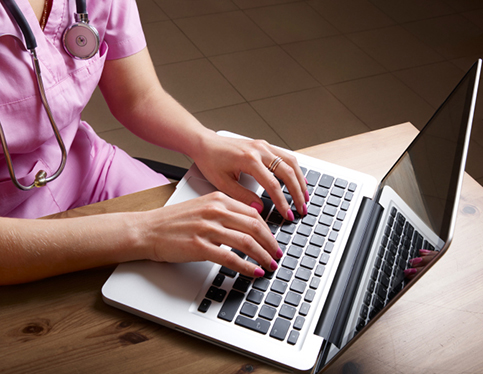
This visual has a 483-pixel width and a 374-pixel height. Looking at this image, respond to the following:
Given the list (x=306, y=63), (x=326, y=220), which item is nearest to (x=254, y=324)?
(x=326, y=220)

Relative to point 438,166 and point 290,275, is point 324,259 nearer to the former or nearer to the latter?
point 290,275

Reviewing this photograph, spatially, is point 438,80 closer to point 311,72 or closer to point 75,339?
point 311,72

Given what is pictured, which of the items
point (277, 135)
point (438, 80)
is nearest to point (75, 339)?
point (277, 135)

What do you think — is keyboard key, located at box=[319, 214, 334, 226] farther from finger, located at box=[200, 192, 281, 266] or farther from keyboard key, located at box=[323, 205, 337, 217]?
finger, located at box=[200, 192, 281, 266]

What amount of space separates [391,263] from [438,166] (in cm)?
17

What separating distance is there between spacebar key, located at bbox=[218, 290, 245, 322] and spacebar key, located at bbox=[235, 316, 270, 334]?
0.4 inches

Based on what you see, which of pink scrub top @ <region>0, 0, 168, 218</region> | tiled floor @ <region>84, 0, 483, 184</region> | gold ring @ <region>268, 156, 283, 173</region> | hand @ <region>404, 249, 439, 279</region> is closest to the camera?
hand @ <region>404, 249, 439, 279</region>

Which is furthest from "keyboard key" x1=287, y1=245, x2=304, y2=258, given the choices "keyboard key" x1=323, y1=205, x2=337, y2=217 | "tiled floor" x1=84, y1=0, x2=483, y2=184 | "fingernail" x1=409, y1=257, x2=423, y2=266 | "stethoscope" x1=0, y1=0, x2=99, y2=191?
"tiled floor" x1=84, y1=0, x2=483, y2=184

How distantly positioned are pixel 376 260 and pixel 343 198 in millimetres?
182

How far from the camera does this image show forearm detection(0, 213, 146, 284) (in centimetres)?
62

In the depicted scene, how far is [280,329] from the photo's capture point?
59cm

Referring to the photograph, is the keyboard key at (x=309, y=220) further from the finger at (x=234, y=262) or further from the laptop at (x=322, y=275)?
the finger at (x=234, y=262)

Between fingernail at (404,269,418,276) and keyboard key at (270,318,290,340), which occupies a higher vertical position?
fingernail at (404,269,418,276)

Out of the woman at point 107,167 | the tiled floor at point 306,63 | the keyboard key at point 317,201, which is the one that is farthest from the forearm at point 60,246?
the tiled floor at point 306,63
